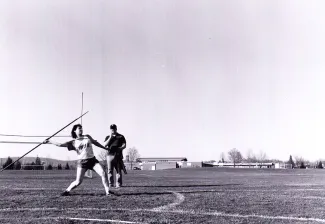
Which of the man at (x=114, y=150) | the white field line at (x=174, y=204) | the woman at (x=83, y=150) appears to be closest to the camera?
the white field line at (x=174, y=204)

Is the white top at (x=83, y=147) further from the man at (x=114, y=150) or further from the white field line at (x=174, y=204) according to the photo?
the white field line at (x=174, y=204)

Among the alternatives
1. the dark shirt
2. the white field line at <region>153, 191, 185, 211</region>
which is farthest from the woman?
the dark shirt

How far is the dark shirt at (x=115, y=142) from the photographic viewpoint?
1384 cm

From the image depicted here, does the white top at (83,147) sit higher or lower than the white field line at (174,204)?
higher

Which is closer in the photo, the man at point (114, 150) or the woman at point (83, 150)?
the woman at point (83, 150)

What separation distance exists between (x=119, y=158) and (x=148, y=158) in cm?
12250

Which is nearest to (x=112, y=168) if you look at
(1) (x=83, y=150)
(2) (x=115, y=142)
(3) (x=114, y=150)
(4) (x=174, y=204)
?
(3) (x=114, y=150)

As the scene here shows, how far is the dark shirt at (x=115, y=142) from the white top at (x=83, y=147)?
8.02 ft

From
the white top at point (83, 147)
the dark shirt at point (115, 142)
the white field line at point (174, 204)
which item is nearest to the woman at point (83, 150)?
the white top at point (83, 147)

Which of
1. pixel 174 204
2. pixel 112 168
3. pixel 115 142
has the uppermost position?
pixel 115 142

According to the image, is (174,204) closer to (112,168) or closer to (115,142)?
(115,142)

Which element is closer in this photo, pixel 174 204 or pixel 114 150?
pixel 174 204

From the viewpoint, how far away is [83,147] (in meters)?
11.3

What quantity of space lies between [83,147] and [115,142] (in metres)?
2.72
